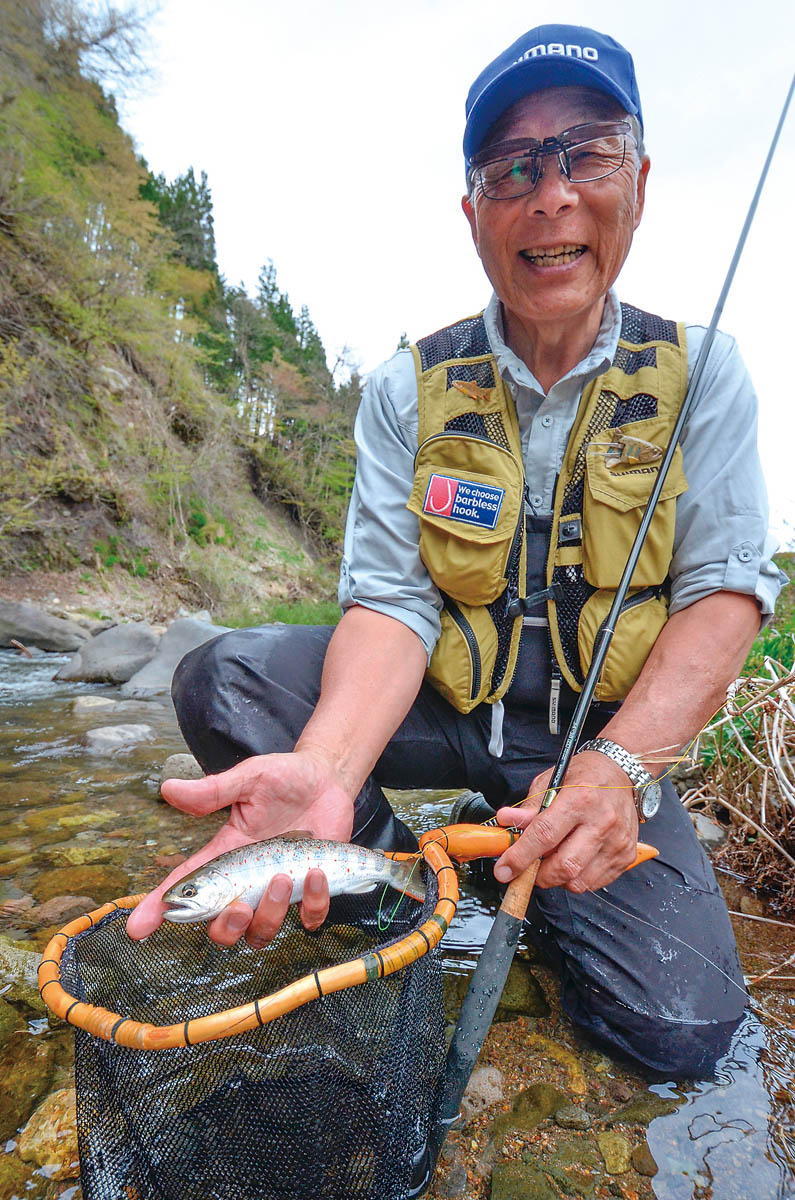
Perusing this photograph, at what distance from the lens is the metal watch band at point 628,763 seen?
1.91 meters

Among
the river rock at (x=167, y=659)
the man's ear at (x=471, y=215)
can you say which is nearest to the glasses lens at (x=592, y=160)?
the man's ear at (x=471, y=215)

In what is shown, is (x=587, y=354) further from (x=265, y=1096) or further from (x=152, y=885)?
(x=152, y=885)

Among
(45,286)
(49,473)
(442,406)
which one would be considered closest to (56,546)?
(49,473)

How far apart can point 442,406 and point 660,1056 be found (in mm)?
2221

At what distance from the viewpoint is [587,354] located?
8.45 feet

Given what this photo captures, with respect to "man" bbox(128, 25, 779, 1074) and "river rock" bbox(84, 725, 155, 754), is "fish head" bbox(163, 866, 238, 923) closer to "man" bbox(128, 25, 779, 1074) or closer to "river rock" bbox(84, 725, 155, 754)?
"man" bbox(128, 25, 779, 1074)

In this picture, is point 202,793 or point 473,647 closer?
point 202,793

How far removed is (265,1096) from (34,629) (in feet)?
33.4

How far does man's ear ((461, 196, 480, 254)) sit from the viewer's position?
251 cm

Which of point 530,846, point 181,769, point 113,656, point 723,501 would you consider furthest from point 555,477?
point 113,656

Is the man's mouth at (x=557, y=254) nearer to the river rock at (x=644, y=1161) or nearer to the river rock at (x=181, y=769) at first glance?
the river rock at (x=644, y=1161)

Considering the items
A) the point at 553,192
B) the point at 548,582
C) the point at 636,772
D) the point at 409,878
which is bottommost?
the point at 409,878

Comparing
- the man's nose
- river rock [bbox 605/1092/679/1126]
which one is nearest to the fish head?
river rock [bbox 605/1092/679/1126]

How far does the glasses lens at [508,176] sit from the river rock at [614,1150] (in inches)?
108
